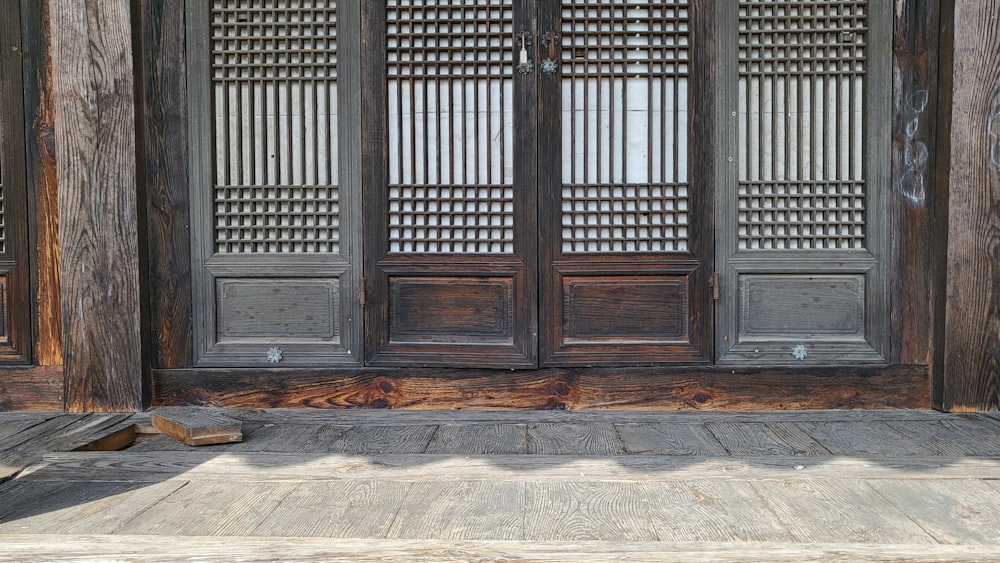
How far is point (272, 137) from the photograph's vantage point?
13.2 ft

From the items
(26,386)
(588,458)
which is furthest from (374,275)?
(26,386)

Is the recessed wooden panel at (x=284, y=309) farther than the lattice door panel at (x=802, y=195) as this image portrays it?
Yes

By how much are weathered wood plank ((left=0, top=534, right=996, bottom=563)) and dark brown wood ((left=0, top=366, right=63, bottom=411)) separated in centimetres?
189

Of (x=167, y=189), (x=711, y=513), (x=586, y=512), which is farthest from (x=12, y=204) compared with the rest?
(x=711, y=513)

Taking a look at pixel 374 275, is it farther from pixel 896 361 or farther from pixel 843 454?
pixel 896 361

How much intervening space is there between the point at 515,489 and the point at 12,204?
3062 mm

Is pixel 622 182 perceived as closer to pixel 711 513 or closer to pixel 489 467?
pixel 489 467

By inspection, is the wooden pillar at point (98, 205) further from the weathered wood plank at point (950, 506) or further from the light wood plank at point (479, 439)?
the weathered wood plank at point (950, 506)

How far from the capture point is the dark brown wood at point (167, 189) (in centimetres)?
396

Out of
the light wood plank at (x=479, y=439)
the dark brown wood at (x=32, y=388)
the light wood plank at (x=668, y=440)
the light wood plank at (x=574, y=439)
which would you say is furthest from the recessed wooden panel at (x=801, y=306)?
the dark brown wood at (x=32, y=388)

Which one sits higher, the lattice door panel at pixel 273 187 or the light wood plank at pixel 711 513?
the lattice door panel at pixel 273 187

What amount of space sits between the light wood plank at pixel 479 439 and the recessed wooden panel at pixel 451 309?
0.54 m

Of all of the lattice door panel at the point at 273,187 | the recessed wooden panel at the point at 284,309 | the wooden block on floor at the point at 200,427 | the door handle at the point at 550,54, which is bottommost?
the wooden block on floor at the point at 200,427

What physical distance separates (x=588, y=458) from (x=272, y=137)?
2333 mm
